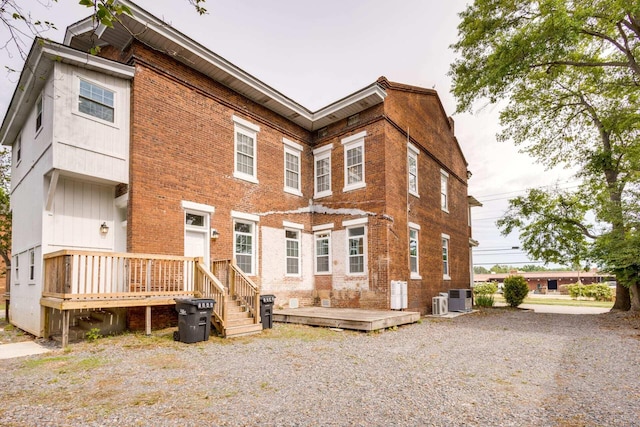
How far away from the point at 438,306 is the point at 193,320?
10.8 m

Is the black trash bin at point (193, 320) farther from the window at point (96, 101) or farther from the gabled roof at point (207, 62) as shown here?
the gabled roof at point (207, 62)

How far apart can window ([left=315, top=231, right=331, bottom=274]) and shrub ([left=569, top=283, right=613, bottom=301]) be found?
2908 cm

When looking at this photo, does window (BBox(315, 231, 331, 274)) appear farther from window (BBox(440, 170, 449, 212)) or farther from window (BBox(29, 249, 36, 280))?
window (BBox(29, 249, 36, 280))

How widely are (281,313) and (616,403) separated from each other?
8.77 metres

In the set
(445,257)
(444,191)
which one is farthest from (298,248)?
(444,191)

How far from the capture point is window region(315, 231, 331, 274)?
14.6m

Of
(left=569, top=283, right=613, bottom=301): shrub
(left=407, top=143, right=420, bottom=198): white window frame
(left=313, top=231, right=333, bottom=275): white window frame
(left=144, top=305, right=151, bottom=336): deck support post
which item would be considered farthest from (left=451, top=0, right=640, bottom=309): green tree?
(left=569, top=283, right=613, bottom=301): shrub

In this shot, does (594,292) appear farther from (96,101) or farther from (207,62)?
(96,101)

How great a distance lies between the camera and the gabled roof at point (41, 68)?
867 cm

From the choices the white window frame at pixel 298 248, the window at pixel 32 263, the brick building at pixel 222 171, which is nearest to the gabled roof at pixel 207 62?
the brick building at pixel 222 171

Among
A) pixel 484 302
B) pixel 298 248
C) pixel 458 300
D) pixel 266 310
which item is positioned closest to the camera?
pixel 266 310

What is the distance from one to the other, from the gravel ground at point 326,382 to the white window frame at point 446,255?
8.82 m

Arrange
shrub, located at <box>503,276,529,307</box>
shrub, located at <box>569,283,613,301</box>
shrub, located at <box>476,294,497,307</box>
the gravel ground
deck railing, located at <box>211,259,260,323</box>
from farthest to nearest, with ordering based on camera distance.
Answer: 1. shrub, located at <box>569,283,613,301</box>
2. shrub, located at <box>503,276,529,307</box>
3. shrub, located at <box>476,294,497,307</box>
4. deck railing, located at <box>211,259,260,323</box>
5. the gravel ground

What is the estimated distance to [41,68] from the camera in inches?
369
